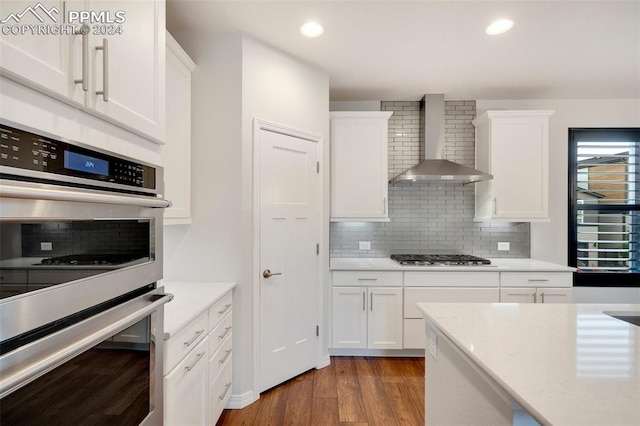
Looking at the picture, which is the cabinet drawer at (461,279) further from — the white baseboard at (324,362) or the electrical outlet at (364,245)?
the white baseboard at (324,362)

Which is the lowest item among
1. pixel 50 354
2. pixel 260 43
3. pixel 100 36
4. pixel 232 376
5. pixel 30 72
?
pixel 232 376

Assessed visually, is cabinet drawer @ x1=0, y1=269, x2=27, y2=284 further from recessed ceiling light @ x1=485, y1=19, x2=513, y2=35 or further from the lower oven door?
recessed ceiling light @ x1=485, y1=19, x2=513, y2=35

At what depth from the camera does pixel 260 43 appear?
2285mm

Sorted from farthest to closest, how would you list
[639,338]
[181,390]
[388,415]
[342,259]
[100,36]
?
[342,259], [388,415], [181,390], [639,338], [100,36]

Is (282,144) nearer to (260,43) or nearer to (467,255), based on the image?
(260,43)

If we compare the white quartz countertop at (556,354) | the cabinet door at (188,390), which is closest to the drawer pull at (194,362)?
the cabinet door at (188,390)

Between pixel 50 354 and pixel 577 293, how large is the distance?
4563 millimetres

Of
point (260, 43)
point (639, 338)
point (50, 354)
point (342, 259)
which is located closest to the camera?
point (50, 354)

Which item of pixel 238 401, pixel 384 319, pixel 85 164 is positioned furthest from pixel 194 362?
pixel 384 319

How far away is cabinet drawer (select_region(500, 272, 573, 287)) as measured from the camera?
2.89 metres

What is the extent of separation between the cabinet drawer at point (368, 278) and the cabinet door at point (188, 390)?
1534 mm

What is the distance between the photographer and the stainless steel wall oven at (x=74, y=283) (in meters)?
0.59

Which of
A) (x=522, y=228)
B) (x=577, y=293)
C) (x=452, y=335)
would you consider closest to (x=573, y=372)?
(x=452, y=335)

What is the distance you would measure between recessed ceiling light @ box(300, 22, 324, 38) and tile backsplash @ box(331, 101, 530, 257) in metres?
1.59
